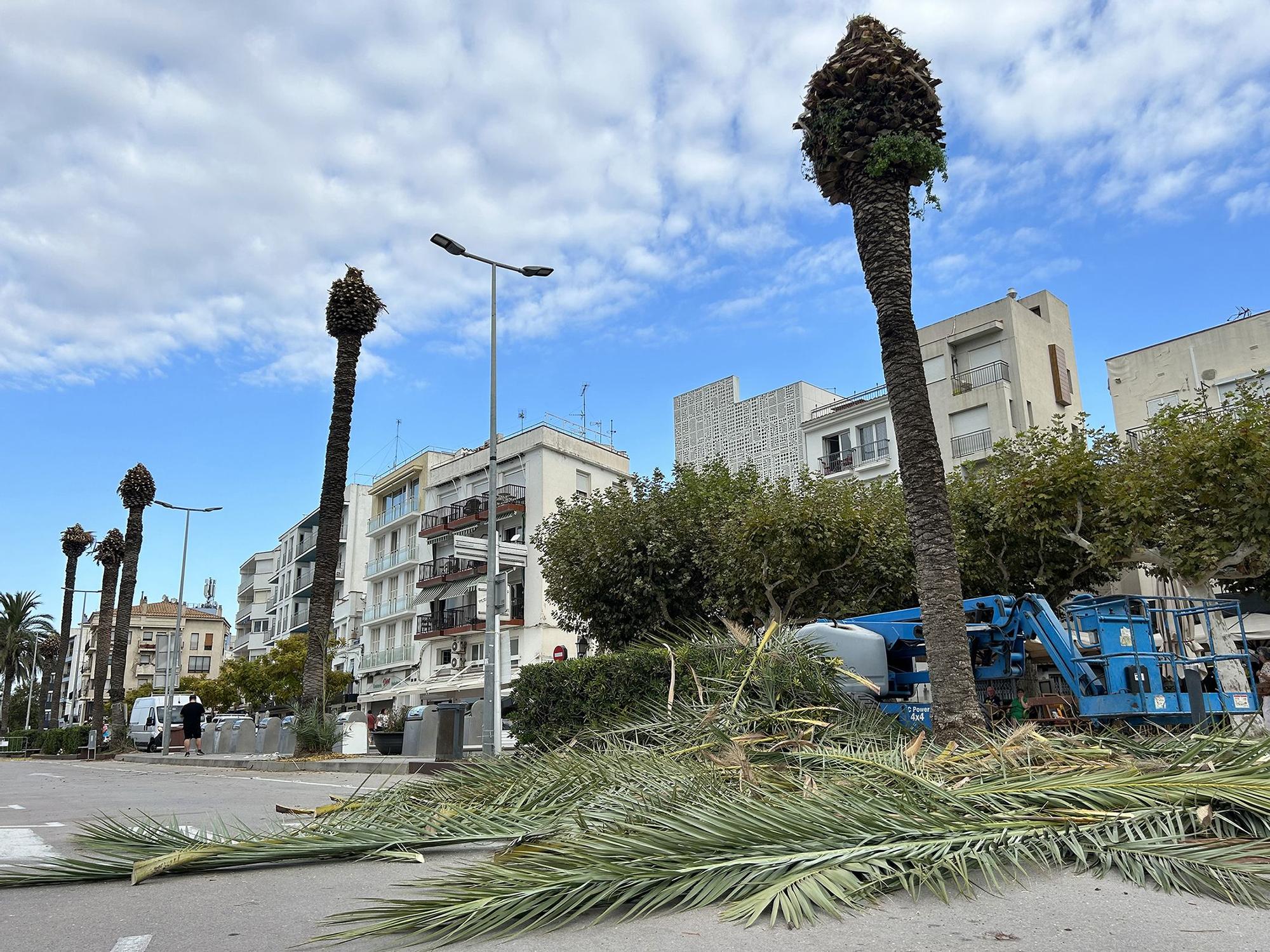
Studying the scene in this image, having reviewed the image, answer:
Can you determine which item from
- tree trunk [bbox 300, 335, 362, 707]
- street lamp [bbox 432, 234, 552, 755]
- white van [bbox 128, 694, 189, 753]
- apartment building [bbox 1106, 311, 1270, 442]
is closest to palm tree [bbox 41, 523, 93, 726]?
white van [bbox 128, 694, 189, 753]

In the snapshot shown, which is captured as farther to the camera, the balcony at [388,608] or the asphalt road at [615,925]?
the balcony at [388,608]

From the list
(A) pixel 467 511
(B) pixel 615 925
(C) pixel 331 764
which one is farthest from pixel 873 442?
(B) pixel 615 925

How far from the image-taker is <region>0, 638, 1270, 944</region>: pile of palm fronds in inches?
163

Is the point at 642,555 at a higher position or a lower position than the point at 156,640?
lower

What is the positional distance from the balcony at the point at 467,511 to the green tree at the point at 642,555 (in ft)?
64.2

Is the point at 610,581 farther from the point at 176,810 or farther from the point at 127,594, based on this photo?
the point at 127,594

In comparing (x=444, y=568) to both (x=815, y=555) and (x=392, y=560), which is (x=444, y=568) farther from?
(x=815, y=555)

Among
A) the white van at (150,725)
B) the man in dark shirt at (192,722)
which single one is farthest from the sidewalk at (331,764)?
the white van at (150,725)

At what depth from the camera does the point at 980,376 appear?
36625 mm

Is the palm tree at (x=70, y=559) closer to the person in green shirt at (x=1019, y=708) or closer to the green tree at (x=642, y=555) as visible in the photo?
the green tree at (x=642, y=555)

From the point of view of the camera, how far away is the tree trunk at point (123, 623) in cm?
3762

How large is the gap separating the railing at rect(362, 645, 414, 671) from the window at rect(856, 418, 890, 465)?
86.8 feet

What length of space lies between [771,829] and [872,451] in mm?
35519

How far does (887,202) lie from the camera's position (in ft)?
36.5
